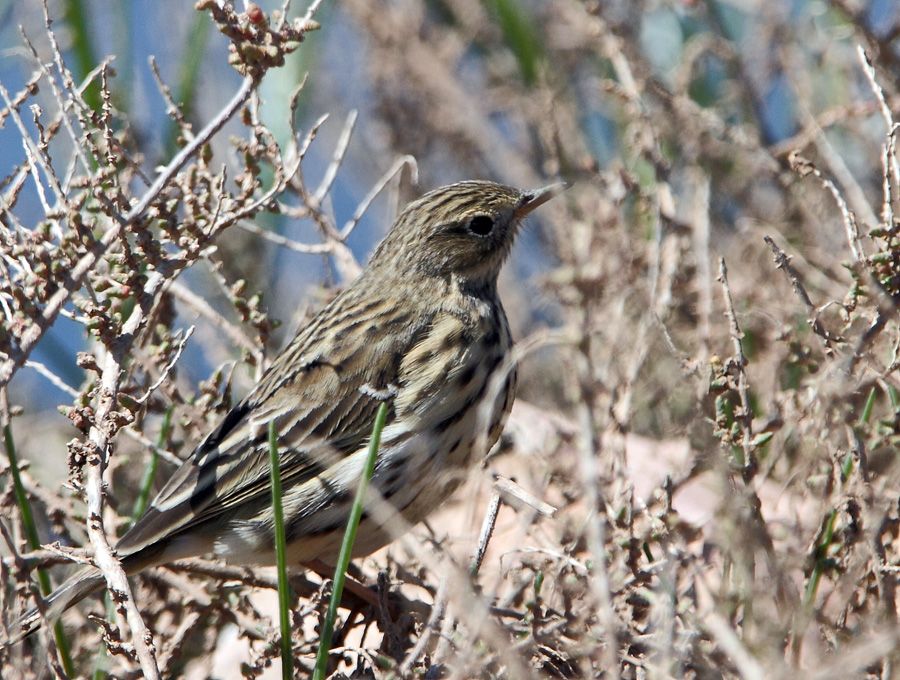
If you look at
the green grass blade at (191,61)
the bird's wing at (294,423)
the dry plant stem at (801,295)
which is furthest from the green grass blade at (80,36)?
the dry plant stem at (801,295)

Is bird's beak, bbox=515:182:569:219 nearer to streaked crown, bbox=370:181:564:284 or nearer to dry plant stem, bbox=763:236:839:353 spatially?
streaked crown, bbox=370:181:564:284

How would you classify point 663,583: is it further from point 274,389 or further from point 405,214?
point 405,214

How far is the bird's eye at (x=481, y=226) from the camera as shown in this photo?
491 centimetres

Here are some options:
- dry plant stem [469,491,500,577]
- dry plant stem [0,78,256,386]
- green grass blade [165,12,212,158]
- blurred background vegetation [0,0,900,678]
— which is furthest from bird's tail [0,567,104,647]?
green grass blade [165,12,212,158]

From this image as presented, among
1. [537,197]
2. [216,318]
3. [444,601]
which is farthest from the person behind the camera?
[537,197]

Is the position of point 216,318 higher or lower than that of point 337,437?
higher

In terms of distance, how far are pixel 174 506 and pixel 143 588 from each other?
39 centimetres

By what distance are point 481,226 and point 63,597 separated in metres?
2.09

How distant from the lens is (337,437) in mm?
4184

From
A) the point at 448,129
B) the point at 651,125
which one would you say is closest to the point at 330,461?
the point at 651,125

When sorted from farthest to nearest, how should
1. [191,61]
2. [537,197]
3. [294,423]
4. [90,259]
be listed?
[191,61] < [537,197] < [294,423] < [90,259]

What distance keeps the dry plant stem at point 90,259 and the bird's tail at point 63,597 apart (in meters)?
0.69

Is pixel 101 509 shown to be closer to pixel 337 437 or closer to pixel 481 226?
pixel 337 437

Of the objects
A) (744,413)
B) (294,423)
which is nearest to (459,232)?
(294,423)
